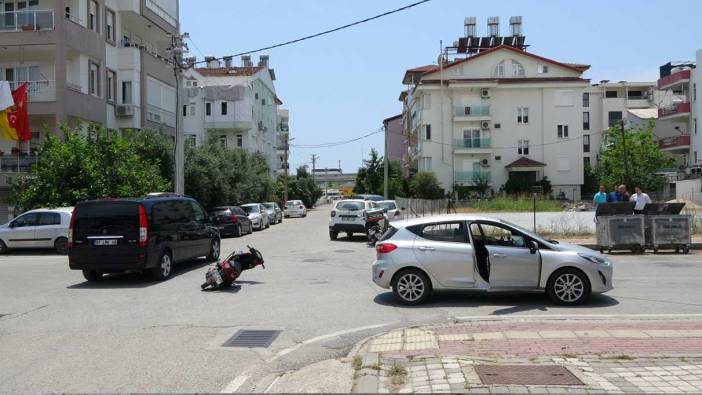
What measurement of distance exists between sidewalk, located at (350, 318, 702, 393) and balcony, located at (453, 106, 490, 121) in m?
55.0

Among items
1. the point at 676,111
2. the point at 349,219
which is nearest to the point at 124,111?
the point at 349,219

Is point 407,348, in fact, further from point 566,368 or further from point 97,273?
point 97,273

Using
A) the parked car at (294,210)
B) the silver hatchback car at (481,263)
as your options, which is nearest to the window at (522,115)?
the parked car at (294,210)

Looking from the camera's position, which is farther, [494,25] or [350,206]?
[494,25]

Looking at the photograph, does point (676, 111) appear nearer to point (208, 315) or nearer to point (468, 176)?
point (468, 176)

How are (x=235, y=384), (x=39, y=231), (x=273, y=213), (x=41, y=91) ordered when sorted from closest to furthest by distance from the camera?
(x=235, y=384)
(x=39, y=231)
(x=41, y=91)
(x=273, y=213)

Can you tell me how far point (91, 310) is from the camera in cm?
1059

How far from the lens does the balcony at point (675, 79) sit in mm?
58656

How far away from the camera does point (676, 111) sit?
5975 cm

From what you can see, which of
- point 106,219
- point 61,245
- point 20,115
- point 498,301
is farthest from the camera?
point 20,115

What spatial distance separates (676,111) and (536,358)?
61.3m

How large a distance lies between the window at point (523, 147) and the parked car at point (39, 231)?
4994cm

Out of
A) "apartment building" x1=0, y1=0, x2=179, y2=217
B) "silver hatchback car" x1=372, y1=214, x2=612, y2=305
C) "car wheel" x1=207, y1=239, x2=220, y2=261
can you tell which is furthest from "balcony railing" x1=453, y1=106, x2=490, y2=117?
"silver hatchback car" x1=372, y1=214, x2=612, y2=305

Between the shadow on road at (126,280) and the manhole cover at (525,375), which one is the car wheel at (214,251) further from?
the manhole cover at (525,375)
